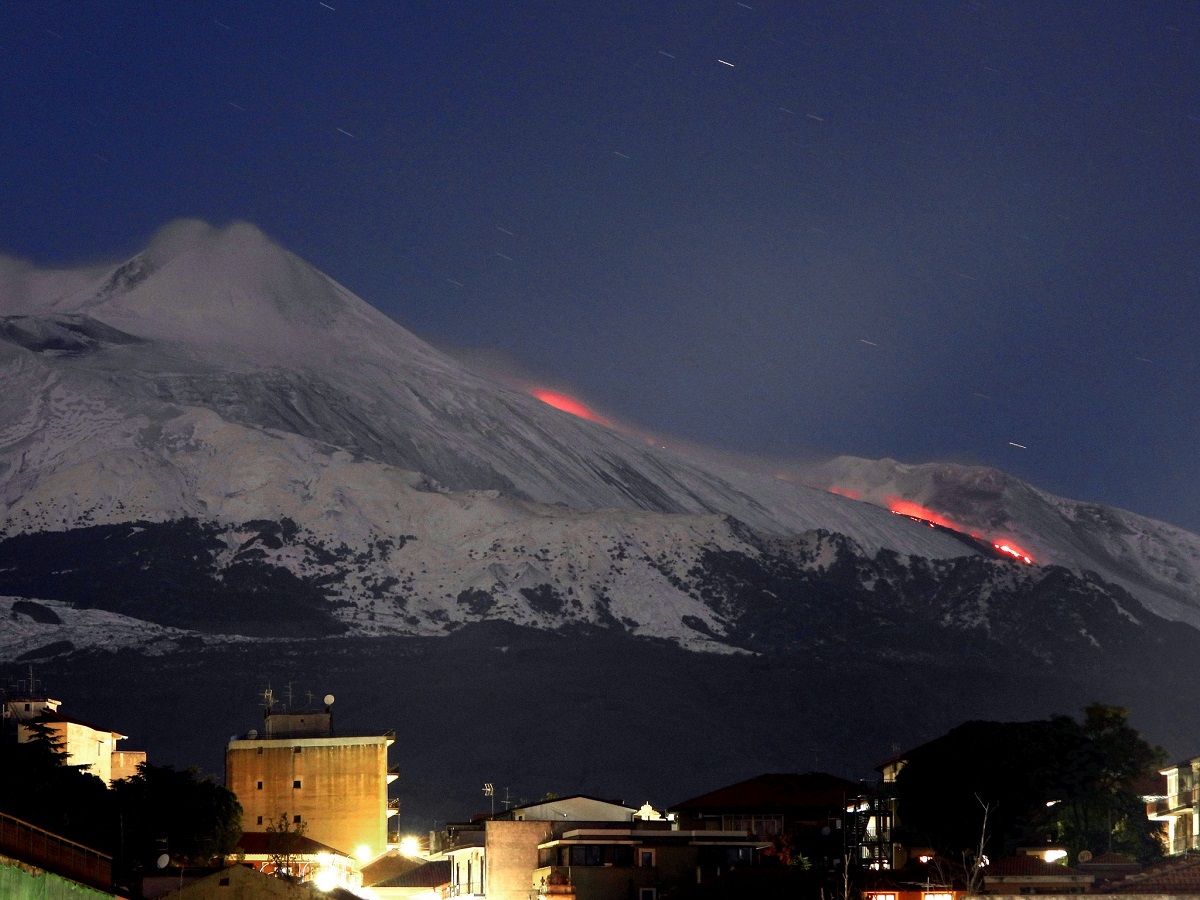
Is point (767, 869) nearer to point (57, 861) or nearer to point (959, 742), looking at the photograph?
point (959, 742)

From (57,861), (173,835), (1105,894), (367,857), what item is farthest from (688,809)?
(57,861)

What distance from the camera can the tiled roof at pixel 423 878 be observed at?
75.5 metres

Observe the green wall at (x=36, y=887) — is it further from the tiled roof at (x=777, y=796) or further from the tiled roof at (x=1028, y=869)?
the tiled roof at (x=777, y=796)

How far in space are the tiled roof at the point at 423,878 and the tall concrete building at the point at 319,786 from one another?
734 inches

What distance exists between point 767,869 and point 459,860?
18451mm

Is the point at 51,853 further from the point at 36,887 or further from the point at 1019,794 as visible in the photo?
the point at 1019,794

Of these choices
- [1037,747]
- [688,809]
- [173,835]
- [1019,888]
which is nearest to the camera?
[1019,888]

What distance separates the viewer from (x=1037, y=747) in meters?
73.2

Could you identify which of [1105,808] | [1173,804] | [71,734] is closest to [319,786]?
[71,734]

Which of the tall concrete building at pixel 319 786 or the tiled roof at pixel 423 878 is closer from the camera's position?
the tiled roof at pixel 423 878

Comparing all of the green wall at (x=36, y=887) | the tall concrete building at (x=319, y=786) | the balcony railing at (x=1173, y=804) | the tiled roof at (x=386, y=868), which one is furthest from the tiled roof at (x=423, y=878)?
the green wall at (x=36, y=887)

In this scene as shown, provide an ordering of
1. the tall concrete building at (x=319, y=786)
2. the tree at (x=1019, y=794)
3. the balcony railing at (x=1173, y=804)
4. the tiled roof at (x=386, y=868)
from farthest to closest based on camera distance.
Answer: the tall concrete building at (x=319, y=786) → the tiled roof at (x=386, y=868) → the tree at (x=1019, y=794) → the balcony railing at (x=1173, y=804)

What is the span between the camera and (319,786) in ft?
323

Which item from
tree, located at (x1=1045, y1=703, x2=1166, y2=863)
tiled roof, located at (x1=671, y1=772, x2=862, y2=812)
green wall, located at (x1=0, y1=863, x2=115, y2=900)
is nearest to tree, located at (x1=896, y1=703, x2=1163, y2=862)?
tree, located at (x1=1045, y1=703, x2=1166, y2=863)
